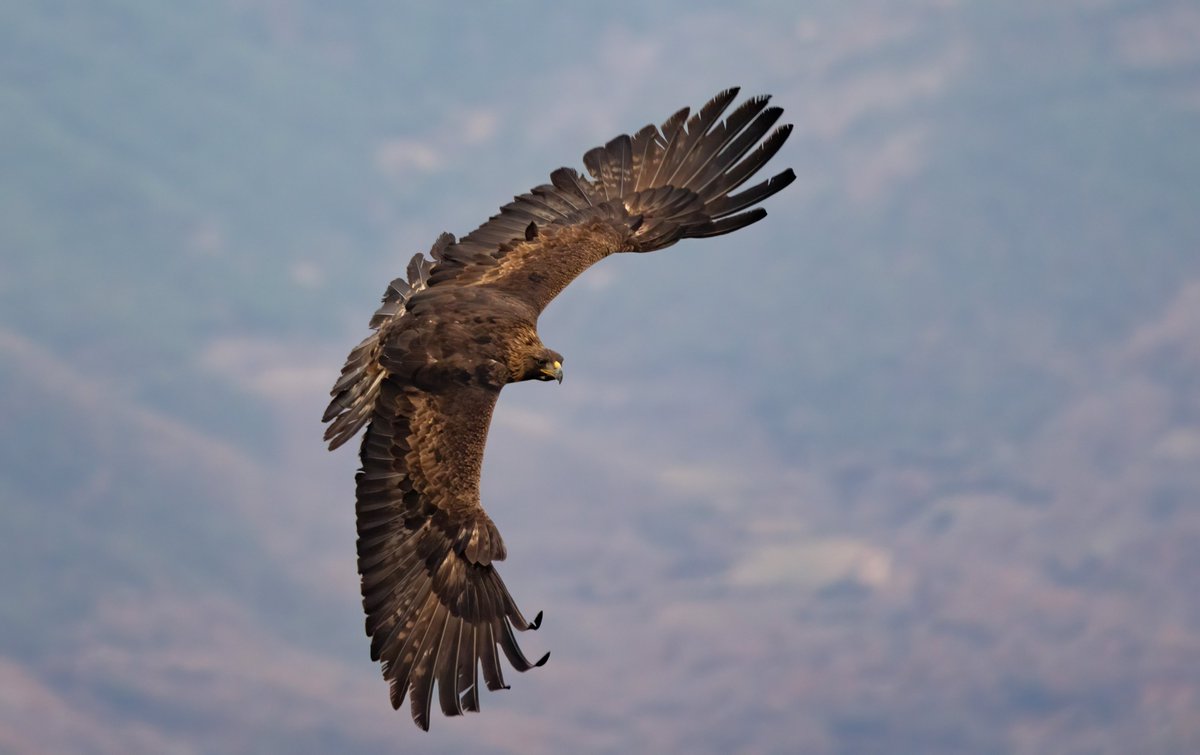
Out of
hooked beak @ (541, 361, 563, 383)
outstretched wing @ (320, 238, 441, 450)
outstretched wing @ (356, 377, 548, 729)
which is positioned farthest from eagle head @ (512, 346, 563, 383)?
outstretched wing @ (320, 238, 441, 450)

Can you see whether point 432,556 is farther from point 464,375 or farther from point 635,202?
point 635,202

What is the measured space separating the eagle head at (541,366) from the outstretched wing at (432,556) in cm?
63

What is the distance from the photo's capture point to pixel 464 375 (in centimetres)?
1302

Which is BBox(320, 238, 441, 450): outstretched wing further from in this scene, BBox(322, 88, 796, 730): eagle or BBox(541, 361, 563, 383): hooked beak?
BBox(541, 361, 563, 383): hooked beak

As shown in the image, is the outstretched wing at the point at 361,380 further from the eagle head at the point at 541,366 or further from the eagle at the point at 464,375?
the eagle head at the point at 541,366

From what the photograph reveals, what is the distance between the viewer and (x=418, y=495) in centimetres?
1268

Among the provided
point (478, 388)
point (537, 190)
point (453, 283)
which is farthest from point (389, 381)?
point (537, 190)

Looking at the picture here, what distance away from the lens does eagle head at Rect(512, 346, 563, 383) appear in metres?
13.5

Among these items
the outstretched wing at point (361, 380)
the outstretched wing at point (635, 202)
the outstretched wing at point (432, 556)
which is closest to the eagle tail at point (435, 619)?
the outstretched wing at point (432, 556)

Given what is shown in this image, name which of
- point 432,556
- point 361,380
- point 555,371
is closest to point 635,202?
point 555,371

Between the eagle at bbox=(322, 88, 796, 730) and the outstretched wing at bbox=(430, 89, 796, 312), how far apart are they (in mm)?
16

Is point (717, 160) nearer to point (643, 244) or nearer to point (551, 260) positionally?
point (643, 244)

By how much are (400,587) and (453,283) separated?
3472 millimetres

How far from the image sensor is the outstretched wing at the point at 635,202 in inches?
587
